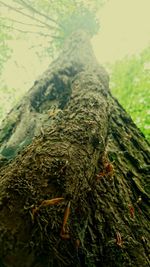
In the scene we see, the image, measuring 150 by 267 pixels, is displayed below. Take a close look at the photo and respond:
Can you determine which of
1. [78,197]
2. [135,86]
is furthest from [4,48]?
[78,197]

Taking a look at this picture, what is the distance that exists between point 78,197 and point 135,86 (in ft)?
23.5

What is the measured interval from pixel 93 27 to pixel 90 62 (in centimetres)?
511

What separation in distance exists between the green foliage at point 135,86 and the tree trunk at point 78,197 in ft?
8.53

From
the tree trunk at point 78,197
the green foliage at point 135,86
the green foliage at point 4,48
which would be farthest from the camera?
the green foliage at point 4,48

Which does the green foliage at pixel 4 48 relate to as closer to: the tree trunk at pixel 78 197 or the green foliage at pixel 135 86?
the green foliage at pixel 135 86

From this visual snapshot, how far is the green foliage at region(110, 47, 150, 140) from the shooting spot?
7.00 metres

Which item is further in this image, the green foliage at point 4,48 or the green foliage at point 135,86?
the green foliage at point 4,48

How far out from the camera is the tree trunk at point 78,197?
1884 mm

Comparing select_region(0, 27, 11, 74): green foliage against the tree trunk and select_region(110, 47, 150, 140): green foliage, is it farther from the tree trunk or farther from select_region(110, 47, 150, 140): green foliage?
the tree trunk

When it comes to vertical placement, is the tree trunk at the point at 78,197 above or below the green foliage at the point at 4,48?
below

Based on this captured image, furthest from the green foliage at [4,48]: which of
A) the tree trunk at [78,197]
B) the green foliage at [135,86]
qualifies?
the tree trunk at [78,197]

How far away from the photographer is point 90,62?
708 centimetres

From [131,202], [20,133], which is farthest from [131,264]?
[20,133]

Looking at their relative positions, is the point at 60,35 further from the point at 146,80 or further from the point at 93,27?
the point at 146,80
